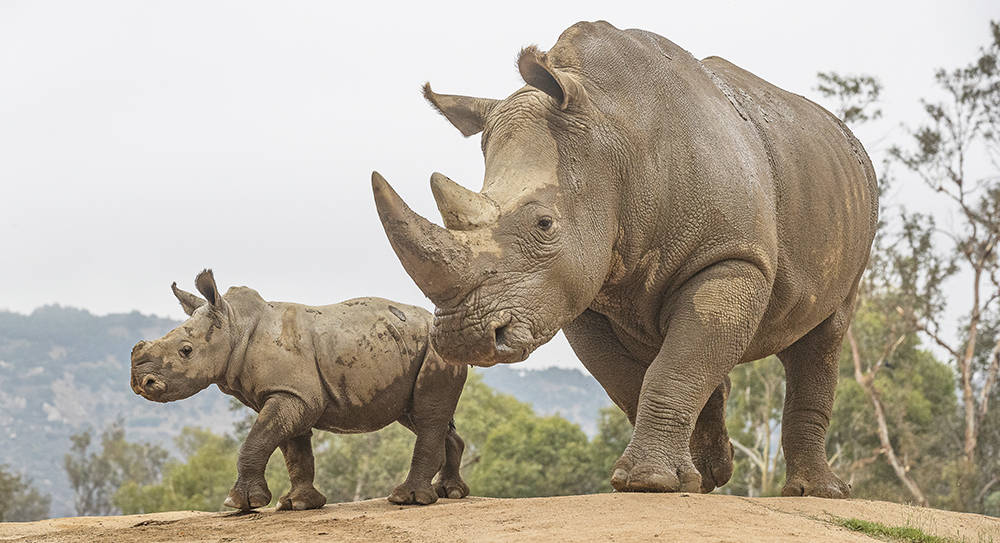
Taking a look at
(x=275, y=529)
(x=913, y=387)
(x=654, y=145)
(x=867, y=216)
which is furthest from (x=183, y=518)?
(x=913, y=387)

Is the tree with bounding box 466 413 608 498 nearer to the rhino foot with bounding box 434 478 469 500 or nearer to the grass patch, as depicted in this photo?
the rhino foot with bounding box 434 478 469 500

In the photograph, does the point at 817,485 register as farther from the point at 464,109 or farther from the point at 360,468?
the point at 360,468

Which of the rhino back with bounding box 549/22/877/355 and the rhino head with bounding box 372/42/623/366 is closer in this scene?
the rhino head with bounding box 372/42/623/366

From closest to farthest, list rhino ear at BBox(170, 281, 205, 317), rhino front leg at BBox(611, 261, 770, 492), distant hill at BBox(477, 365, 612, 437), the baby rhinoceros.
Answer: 1. rhino front leg at BBox(611, 261, 770, 492)
2. the baby rhinoceros
3. rhino ear at BBox(170, 281, 205, 317)
4. distant hill at BBox(477, 365, 612, 437)

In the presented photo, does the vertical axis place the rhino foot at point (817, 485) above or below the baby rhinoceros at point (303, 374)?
below

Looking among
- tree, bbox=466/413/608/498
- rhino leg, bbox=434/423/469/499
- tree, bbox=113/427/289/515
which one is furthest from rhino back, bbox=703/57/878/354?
tree, bbox=466/413/608/498

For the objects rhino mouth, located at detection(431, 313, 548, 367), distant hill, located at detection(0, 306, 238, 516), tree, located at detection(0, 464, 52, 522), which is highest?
distant hill, located at detection(0, 306, 238, 516)

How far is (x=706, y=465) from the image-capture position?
27.1 feet

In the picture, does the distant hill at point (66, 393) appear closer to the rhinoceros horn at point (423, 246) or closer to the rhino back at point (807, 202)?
the rhino back at point (807, 202)

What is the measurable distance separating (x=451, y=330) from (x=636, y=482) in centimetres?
127

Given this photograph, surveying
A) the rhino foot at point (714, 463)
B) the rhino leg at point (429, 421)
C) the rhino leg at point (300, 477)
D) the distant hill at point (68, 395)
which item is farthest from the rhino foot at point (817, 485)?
the distant hill at point (68, 395)

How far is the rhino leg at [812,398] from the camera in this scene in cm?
828

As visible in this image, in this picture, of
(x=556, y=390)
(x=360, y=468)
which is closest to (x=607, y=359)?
(x=360, y=468)

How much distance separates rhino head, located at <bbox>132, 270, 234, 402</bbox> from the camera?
7.22m
